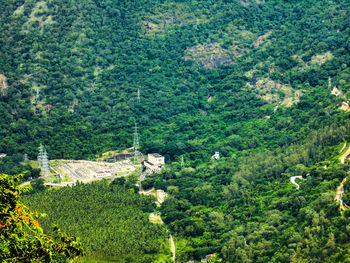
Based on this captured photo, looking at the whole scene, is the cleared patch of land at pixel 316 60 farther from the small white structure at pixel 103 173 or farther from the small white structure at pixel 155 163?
the small white structure at pixel 103 173

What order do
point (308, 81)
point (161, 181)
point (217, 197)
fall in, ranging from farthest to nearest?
1. point (308, 81)
2. point (161, 181)
3. point (217, 197)

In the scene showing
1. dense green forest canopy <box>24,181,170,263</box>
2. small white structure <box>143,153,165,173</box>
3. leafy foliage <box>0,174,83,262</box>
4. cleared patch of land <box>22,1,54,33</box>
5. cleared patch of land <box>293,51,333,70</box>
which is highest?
cleared patch of land <box>22,1,54,33</box>

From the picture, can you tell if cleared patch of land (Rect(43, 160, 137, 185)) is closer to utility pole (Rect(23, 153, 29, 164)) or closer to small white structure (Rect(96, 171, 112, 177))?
small white structure (Rect(96, 171, 112, 177))

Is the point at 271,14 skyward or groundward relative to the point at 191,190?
skyward

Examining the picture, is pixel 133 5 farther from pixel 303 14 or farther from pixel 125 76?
pixel 303 14

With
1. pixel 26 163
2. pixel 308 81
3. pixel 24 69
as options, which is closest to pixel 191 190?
pixel 26 163

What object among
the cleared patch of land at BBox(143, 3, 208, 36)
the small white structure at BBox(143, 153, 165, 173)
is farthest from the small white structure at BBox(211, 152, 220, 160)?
the cleared patch of land at BBox(143, 3, 208, 36)

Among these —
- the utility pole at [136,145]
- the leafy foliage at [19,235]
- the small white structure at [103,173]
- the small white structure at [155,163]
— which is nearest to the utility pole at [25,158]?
the small white structure at [103,173]
